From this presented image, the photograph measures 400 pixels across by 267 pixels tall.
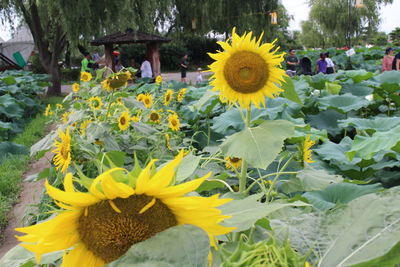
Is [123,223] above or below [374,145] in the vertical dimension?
above

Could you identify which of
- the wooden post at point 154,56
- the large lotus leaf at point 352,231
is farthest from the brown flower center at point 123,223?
the wooden post at point 154,56

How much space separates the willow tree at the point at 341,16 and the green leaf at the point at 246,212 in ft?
91.1

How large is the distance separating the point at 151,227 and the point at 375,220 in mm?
216

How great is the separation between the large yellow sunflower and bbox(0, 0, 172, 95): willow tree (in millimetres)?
8529

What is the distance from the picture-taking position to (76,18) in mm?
9195

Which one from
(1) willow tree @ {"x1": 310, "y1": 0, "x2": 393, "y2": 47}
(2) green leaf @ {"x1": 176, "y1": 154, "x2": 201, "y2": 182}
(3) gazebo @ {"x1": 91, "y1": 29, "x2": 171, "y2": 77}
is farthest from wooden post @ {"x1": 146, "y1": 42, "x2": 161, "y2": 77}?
(1) willow tree @ {"x1": 310, "y1": 0, "x2": 393, "y2": 47}

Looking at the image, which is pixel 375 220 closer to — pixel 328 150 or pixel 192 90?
pixel 328 150

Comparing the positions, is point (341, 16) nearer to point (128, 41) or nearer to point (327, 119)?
point (128, 41)

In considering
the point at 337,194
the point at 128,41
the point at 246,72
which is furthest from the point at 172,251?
the point at 128,41

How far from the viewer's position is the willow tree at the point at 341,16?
2698 centimetres

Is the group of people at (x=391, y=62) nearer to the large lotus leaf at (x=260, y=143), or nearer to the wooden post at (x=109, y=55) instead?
the wooden post at (x=109, y=55)

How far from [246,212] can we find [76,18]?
9.47 meters

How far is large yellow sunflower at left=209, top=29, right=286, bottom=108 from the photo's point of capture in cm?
127

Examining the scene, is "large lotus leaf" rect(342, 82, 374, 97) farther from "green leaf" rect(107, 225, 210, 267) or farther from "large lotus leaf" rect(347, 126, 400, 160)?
"green leaf" rect(107, 225, 210, 267)
